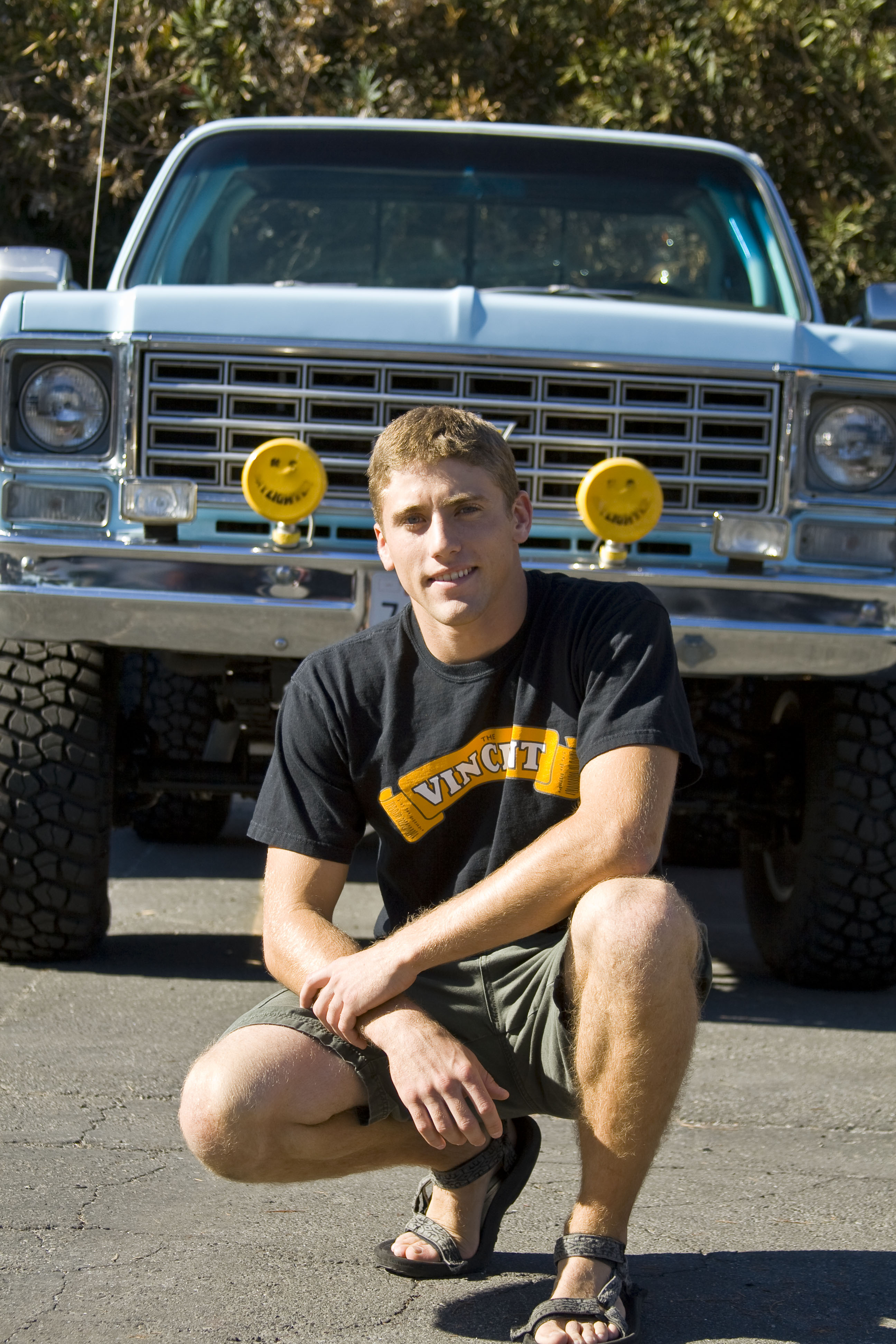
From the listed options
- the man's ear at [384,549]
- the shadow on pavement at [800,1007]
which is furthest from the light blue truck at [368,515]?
the man's ear at [384,549]

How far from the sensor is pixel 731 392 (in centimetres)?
412

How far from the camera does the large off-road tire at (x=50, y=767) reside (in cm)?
414

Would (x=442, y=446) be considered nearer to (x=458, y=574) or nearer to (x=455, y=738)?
(x=458, y=574)

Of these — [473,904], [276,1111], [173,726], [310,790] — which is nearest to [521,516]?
[310,790]

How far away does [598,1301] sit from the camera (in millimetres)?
2271

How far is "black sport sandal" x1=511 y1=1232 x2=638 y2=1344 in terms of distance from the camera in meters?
2.27

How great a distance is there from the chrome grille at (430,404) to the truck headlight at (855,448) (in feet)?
0.45

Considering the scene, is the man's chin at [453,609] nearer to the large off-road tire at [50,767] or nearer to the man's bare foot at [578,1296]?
the man's bare foot at [578,1296]

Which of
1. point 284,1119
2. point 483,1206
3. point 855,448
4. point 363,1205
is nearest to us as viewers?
point 284,1119

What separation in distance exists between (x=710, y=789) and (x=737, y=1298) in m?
2.05

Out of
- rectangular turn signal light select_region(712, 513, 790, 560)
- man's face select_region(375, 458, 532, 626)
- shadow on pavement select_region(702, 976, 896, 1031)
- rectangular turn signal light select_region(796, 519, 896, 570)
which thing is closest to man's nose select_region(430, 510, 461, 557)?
man's face select_region(375, 458, 532, 626)

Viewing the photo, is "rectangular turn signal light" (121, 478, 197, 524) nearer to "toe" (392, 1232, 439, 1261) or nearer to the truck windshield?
the truck windshield

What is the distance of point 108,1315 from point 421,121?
12.1 ft

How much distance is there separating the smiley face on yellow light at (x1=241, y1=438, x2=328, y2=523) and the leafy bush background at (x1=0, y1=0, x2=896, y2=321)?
667 cm
